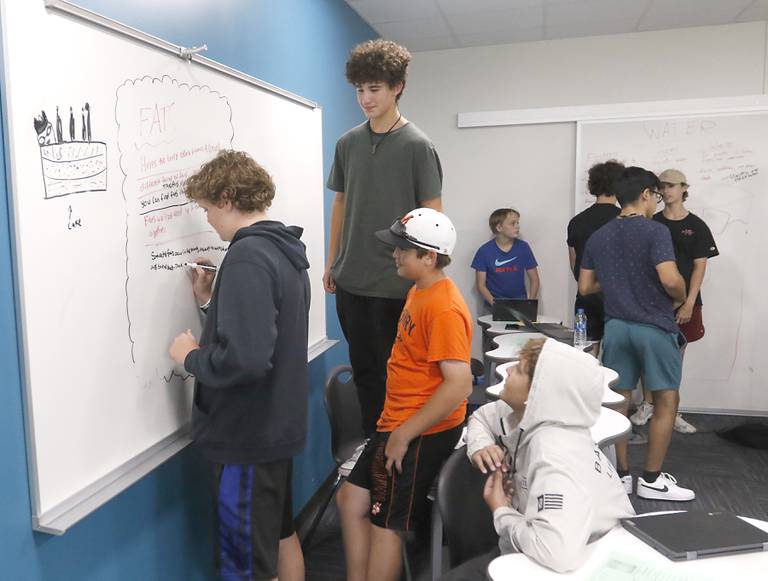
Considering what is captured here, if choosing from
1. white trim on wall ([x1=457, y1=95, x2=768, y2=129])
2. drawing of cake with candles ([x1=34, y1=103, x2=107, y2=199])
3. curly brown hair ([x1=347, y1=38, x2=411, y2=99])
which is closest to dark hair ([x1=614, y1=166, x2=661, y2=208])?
curly brown hair ([x1=347, y1=38, x2=411, y2=99])

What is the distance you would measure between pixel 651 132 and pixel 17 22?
399 cm

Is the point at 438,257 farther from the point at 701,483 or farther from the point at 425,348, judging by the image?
the point at 701,483

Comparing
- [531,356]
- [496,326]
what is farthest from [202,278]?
[496,326]

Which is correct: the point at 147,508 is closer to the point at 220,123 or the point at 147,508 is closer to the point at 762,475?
the point at 220,123

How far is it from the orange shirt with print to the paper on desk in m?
0.63

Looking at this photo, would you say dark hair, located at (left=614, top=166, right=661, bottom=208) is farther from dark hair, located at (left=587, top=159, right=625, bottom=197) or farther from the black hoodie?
the black hoodie

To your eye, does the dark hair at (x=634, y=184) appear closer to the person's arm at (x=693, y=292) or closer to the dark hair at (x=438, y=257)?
the person's arm at (x=693, y=292)

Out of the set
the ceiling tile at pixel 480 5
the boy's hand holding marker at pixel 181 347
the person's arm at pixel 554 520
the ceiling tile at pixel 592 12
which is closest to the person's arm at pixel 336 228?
Result: the boy's hand holding marker at pixel 181 347

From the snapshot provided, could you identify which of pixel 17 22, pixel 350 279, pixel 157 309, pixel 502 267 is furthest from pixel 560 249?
pixel 17 22

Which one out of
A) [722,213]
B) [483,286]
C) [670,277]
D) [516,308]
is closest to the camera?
[670,277]

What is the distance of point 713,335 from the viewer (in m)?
4.27

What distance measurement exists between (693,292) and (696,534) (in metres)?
2.59

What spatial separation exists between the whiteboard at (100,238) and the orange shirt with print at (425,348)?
0.60 meters

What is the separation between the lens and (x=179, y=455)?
5.80 feet
